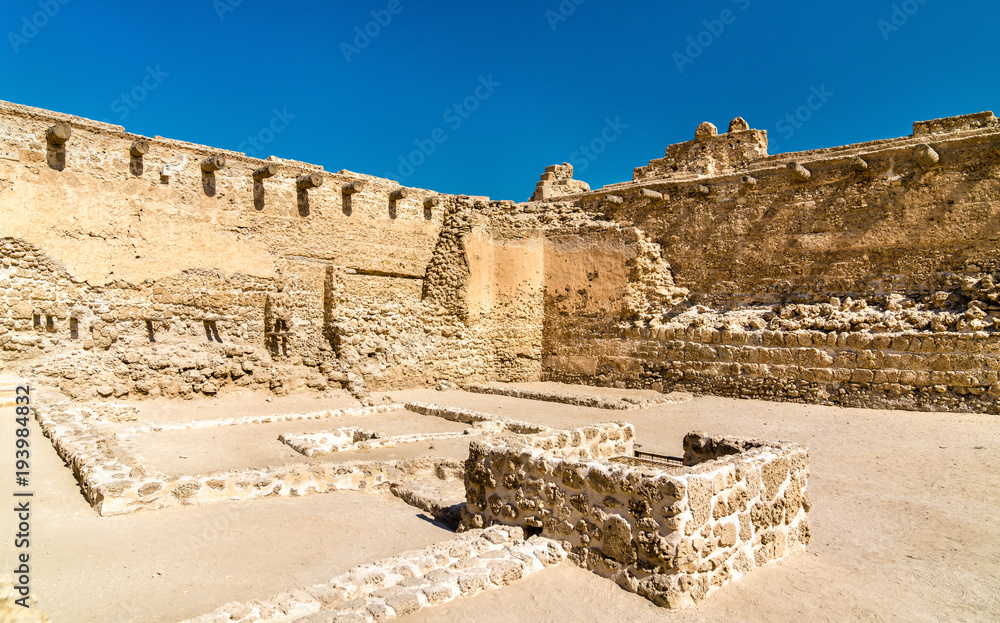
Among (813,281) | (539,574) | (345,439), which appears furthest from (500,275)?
(539,574)

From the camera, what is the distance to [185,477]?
5.77 metres

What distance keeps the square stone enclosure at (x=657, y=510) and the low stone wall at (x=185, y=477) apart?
194cm

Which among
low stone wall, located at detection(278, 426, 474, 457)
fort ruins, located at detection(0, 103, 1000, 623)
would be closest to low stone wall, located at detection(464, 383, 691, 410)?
fort ruins, located at detection(0, 103, 1000, 623)

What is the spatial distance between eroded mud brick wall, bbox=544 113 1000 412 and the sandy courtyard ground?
3226mm

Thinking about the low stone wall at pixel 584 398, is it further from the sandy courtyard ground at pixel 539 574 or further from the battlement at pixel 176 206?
the sandy courtyard ground at pixel 539 574

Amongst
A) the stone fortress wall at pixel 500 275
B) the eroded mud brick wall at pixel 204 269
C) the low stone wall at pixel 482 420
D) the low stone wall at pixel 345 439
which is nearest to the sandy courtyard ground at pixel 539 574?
the low stone wall at pixel 345 439

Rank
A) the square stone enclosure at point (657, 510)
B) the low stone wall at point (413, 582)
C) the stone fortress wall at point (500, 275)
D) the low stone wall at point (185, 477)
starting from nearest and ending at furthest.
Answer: the low stone wall at point (413, 582) < the square stone enclosure at point (657, 510) < the low stone wall at point (185, 477) < the stone fortress wall at point (500, 275)

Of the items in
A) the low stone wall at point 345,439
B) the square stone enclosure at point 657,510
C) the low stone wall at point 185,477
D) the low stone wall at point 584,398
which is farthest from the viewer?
the low stone wall at point 584,398

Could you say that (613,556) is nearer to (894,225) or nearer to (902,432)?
(902,432)

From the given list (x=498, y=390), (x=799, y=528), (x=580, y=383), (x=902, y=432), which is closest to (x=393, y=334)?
(x=498, y=390)

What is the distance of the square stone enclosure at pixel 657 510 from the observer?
381cm

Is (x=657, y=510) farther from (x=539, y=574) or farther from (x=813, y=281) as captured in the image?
(x=813, y=281)

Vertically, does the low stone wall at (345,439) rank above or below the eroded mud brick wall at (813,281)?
below

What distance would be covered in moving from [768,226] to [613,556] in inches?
453
